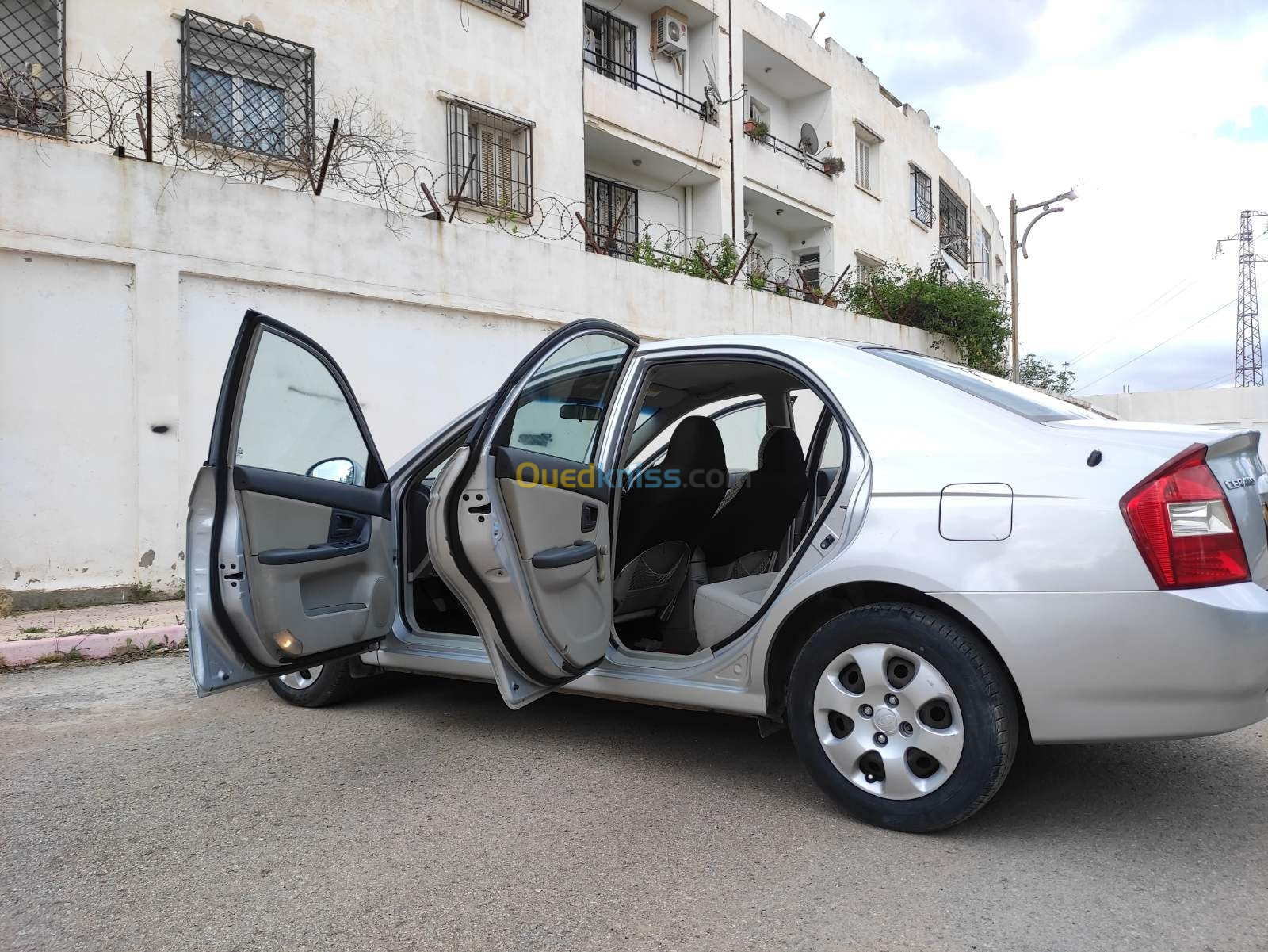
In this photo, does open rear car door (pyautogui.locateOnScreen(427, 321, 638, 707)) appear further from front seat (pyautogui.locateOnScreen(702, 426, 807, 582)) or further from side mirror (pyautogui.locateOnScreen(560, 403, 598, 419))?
front seat (pyautogui.locateOnScreen(702, 426, 807, 582))

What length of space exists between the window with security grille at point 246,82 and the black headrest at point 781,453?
6.56 meters

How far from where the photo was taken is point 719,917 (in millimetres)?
2180

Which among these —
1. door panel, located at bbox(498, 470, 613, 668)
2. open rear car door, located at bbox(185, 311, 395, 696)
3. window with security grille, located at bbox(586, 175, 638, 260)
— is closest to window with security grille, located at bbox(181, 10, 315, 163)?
window with security grille, located at bbox(586, 175, 638, 260)

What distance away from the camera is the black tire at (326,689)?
3.92 meters

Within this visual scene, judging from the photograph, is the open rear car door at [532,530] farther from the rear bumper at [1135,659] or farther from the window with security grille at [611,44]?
the window with security grille at [611,44]

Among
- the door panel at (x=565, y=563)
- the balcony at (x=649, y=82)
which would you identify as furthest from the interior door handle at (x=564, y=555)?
the balcony at (x=649, y=82)

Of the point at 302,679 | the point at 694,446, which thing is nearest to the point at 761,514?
the point at 694,446

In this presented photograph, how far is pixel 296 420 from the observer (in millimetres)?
3285

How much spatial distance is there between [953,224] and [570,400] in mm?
24580

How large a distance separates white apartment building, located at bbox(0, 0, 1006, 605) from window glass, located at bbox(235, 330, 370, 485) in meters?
4.26

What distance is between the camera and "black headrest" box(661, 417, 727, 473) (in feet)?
12.9

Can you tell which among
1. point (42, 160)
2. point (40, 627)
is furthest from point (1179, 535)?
point (42, 160)

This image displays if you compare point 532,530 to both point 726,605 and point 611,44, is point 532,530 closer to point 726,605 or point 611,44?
point 726,605

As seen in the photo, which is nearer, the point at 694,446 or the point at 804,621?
the point at 804,621
